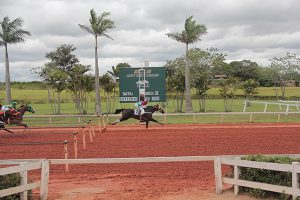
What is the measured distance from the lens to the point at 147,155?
49.8ft

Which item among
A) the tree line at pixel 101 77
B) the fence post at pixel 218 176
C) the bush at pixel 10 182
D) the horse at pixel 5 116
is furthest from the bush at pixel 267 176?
the tree line at pixel 101 77

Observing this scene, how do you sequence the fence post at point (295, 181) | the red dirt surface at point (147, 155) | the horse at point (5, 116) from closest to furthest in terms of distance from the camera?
the fence post at point (295, 181) < the red dirt surface at point (147, 155) < the horse at point (5, 116)

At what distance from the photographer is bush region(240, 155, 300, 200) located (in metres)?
Answer: 8.82

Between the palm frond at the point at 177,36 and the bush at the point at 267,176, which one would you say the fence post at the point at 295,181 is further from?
the palm frond at the point at 177,36

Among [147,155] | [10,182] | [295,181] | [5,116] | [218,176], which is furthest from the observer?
[5,116]

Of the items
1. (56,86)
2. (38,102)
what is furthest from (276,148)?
(38,102)

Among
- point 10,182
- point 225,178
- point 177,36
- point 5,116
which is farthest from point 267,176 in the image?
point 177,36

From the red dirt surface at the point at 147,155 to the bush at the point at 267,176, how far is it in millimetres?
898

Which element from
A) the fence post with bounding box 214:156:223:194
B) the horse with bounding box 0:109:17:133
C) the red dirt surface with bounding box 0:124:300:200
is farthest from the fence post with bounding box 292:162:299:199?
the horse with bounding box 0:109:17:133

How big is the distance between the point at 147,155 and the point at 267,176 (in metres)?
6.54

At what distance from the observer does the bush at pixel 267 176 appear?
8.82m

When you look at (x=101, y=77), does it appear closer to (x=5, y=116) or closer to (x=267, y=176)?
(x=5, y=116)

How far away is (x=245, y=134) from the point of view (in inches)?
849

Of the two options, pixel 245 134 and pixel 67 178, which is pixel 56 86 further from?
pixel 67 178
